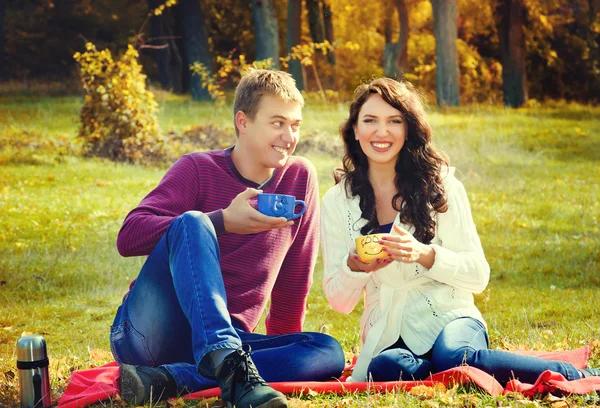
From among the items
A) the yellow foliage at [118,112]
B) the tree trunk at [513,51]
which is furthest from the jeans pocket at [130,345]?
the tree trunk at [513,51]

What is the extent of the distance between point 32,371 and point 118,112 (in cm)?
951

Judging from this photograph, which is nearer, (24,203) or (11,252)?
(11,252)

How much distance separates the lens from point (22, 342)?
403 centimetres

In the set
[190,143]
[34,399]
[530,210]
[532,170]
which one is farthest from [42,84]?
[34,399]

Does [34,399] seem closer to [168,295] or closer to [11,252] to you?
[168,295]

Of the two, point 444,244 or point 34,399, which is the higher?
point 444,244

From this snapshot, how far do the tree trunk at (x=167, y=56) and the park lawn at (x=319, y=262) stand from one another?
18.9 feet

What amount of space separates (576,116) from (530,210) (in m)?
8.50

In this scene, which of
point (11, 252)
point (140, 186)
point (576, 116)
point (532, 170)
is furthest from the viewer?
point (576, 116)

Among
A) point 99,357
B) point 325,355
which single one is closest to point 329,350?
point 325,355

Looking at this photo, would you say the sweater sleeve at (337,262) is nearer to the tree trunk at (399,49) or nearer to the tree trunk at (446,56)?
the tree trunk at (446,56)

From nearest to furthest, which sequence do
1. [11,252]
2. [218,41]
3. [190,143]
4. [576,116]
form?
[11,252], [190,143], [576,116], [218,41]

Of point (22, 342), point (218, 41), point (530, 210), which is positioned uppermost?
point (218, 41)

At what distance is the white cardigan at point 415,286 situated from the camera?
4238mm
